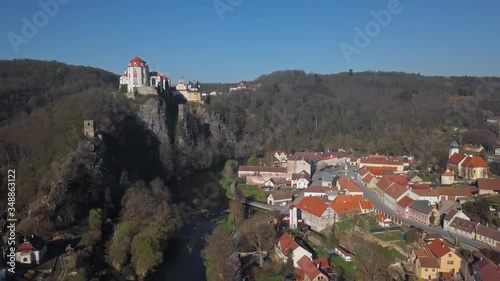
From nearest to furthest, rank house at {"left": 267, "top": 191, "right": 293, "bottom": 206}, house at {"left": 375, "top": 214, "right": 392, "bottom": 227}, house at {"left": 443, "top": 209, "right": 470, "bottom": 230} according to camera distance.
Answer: house at {"left": 443, "top": 209, "right": 470, "bottom": 230}, house at {"left": 375, "top": 214, "right": 392, "bottom": 227}, house at {"left": 267, "top": 191, "right": 293, "bottom": 206}

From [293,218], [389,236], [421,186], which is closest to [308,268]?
[389,236]

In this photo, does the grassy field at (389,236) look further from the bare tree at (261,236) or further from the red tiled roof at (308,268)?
the bare tree at (261,236)

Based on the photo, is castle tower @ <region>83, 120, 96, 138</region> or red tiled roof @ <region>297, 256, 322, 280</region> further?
castle tower @ <region>83, 120, 96, 138</region>

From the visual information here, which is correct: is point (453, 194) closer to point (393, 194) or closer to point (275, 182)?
point (393, 194)

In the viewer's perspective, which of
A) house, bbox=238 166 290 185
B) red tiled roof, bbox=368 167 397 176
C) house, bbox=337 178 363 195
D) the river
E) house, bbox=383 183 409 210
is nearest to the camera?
the river

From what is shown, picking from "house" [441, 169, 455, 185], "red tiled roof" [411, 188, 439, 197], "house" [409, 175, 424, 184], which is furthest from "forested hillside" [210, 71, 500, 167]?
"red tiled roof" [411, 188, 439, 197]

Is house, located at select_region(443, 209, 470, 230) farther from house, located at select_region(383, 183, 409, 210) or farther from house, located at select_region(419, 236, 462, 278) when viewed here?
house, located at select_region(419, 236, 462, 278)

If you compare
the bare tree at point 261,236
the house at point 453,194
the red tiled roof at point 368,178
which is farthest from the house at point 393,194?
the bare tree at point 261,236
